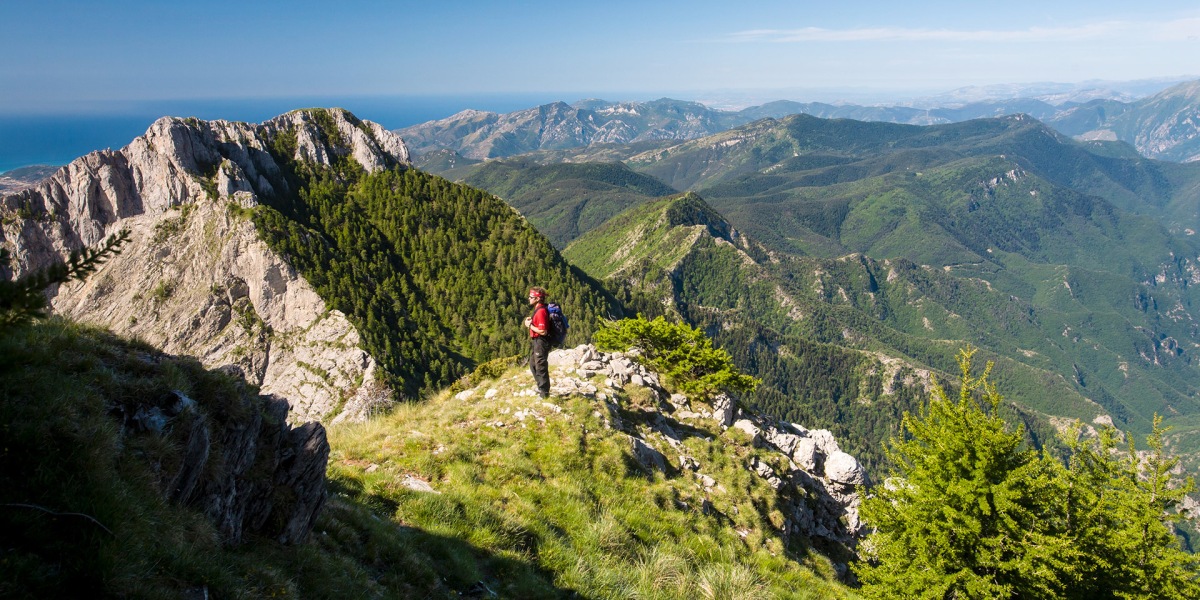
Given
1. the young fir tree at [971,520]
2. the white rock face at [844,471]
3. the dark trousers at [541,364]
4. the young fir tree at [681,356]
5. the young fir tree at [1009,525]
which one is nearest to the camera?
the young fir tree at [971,520]

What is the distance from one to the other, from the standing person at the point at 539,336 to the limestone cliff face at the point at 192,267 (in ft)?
208

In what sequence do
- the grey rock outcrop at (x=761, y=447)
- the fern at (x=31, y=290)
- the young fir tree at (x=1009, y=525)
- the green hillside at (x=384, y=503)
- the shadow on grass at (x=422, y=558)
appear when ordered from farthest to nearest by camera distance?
1. the grey rock outcrop at (x=761, y=447)
2. the young fir tree at (x=1009, y=525)
3. the shadow on grass at (x=422, y=558)
4. the green hillside at (x=384, y=503)
5. the fern at (x=31, y=290)

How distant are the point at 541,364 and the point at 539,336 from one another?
158 centimetres

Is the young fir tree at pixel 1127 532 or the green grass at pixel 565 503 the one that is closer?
the green grass at pixel 565 503

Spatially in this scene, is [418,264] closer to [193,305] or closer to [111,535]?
[193,305]

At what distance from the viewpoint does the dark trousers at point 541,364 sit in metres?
19.3

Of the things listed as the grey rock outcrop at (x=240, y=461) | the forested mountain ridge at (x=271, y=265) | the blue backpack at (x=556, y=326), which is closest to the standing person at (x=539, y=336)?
the blue backpack at (x=556, y=326)

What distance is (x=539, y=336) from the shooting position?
61.6 feet

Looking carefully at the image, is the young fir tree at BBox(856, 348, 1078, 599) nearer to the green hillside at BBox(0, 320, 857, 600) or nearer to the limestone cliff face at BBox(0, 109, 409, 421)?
the green hillside at BBox(0, 320, 857, 600)

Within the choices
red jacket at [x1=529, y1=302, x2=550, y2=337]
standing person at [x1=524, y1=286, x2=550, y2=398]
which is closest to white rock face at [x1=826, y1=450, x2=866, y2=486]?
standing person at [x1=524, y1=286, x2=550, y2=398]

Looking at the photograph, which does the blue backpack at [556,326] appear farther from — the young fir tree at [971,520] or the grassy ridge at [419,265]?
the grassy ridge at [419,265]

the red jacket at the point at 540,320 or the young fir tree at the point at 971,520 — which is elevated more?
the red jacket at the point at 540,320

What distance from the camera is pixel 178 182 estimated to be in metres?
88.6

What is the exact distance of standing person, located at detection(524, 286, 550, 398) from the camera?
18.4 meters
